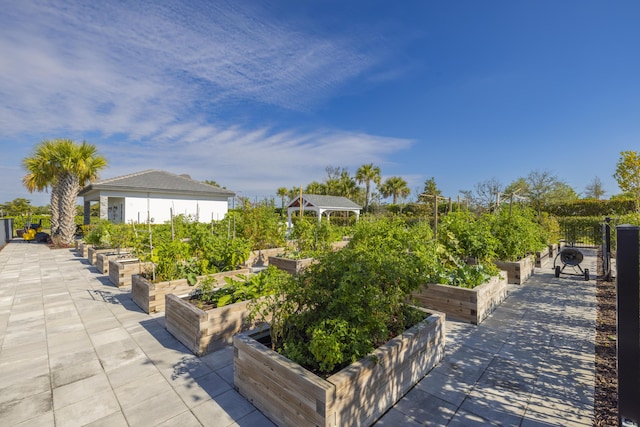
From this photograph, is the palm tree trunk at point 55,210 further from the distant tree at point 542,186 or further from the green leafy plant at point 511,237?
the distant tree at point 542,186

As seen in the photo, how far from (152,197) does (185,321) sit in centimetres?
1539

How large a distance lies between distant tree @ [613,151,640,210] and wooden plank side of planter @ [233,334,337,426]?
12.4 m

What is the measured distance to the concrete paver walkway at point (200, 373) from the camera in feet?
7.47

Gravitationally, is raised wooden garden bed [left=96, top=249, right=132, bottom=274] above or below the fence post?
below

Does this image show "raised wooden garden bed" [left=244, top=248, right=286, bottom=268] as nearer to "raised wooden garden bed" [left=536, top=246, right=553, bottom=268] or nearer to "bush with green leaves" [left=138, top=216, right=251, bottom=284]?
"bush with green leaves" [left=138, top=216, right=251, bottom=284]

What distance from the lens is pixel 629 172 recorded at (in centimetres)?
901

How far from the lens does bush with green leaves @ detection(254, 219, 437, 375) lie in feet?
7.24

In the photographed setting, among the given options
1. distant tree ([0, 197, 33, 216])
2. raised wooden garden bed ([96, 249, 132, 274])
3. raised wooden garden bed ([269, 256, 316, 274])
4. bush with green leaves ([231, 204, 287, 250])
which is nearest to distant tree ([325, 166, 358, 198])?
bush with green leaves ([231, 204, 287, 250])

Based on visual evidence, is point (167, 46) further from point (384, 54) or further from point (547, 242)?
point (547, 242)

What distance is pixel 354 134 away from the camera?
16812 millimetres

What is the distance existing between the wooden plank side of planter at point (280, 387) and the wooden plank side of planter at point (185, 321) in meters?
0.95

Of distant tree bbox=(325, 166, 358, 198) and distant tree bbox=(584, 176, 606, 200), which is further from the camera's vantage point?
distant tree bbox=(325, 166, 358, 198)

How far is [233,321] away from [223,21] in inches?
264

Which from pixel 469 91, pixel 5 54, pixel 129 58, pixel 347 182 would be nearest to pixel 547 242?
pixel 469 91
